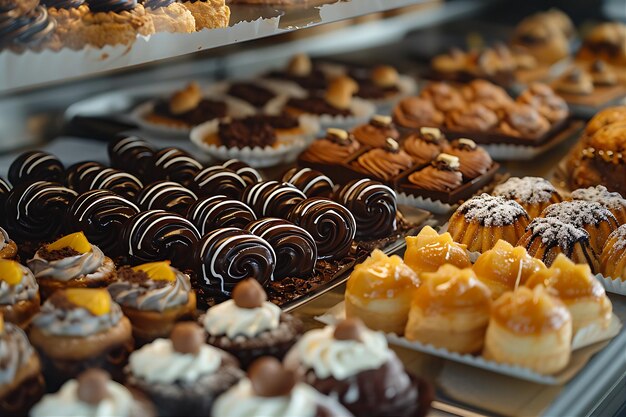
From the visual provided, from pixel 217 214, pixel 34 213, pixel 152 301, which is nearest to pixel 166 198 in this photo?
pixel 217 214

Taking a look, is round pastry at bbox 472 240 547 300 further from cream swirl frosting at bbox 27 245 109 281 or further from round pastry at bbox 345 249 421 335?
cream swirl frosting at bbox 27 245 109 281

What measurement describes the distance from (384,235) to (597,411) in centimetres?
111

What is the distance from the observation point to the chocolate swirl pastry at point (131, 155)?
3.91m

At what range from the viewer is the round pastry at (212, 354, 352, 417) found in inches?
75.0

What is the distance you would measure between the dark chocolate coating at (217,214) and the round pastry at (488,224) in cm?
77

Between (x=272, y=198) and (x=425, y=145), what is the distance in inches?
42.6

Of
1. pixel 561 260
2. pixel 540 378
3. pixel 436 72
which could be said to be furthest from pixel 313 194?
pixel 436 72

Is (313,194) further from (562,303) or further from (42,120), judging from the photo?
(42,120)

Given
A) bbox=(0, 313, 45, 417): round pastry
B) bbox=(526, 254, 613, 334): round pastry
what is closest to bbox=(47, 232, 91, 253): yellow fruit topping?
bbox=(0, 313, 45, 417): round pastry

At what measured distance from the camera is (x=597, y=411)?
265 cm

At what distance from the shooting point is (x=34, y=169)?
12.0 ft

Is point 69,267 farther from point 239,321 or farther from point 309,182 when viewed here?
point 309,182

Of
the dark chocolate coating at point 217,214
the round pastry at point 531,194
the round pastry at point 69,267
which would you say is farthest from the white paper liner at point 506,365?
the round pastry at point 531,194

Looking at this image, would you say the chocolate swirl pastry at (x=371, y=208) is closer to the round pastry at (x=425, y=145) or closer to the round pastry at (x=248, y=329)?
the round pastry at (x=425, y=145)
